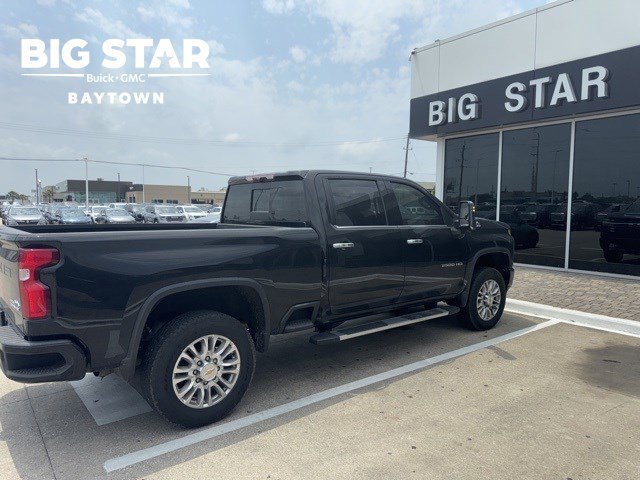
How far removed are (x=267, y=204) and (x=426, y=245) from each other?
A: 1.77m

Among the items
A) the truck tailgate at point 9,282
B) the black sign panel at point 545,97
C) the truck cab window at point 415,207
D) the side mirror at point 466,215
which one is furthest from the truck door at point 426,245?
the black sign panel at point 545,97

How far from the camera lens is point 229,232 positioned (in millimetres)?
3633

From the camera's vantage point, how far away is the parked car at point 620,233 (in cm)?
875

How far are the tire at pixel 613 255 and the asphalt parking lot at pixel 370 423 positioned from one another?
449 centimetres

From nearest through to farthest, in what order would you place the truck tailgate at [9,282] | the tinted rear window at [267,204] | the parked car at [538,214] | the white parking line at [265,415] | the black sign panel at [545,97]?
the truck tailgate at [9,282] < the white parking line at [265,415] < the tinted rear window at [267,204] < the black sign panel at [545,97] < the parked car at [538,214]

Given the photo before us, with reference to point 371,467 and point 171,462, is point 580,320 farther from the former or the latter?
point 171,462

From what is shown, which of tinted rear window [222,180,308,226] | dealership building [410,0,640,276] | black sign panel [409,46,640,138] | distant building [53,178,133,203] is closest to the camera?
tinted rear window [222,180,308,226]

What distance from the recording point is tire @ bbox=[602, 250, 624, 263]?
907 cm

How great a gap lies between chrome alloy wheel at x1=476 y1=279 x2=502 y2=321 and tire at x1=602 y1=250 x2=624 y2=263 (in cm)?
448

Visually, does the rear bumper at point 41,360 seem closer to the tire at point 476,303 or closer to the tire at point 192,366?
the tire at point 192,366

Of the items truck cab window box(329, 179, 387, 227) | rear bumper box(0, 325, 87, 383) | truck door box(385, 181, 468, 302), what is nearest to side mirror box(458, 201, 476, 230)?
truck door box(385, 181, 468, 302)

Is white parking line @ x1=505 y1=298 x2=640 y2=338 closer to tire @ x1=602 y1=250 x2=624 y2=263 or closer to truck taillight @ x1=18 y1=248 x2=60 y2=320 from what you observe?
tire @ x1=602 y1=250 x2=624 y2=263

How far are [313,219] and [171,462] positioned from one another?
2.22 metres

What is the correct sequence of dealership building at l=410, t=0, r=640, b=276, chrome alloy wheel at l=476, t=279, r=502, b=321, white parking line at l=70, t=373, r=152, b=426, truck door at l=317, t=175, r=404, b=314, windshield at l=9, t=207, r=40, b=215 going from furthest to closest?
windshield at l=9, t=207, r=40, b=215 → dealership building at l=410, t=0, r=640, b=276 → chrome alloy wheel at l=476, t=279, r=502, b=321 → truck door at l=317, t=175, r=404, b=314 → white parking line at l=70, t=373, r=152, b=426
